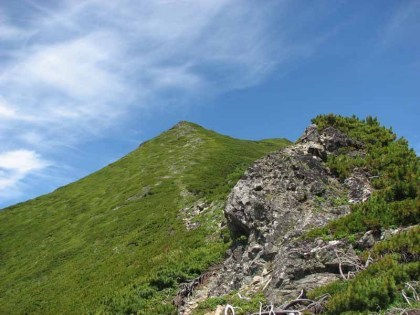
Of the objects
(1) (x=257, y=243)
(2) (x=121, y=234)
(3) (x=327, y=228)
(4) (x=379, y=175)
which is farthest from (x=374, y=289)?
(2) (x=121, y=234)

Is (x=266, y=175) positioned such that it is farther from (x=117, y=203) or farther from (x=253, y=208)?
(x=117, y=203)

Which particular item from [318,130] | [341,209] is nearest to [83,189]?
[318,130]

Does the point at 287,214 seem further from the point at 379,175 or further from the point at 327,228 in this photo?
the point at 379,175

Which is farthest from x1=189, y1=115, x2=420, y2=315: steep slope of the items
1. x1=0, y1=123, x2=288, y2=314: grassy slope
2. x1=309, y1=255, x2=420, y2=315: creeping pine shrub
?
x1=0, y1=123, x2=288, y2=314: grassy slope

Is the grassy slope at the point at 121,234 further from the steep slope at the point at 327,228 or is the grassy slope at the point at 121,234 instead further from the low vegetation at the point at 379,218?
the low vegetation at the point at 379,218

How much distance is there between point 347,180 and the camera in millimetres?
24297

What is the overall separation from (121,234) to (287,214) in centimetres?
2863

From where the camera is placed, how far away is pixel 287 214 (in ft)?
74.2

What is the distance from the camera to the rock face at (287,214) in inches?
653

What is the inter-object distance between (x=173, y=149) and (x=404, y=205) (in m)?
65.6

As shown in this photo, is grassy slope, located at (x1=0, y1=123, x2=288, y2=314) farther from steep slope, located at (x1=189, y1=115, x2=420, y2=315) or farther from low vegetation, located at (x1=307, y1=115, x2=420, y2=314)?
low vegetation, located at (x1=307, y1=115, x2=420, y2=314)

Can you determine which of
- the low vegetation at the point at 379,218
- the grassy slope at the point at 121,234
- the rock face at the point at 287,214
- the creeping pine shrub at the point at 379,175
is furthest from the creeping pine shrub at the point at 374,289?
the grassy slope at the point at 121,234

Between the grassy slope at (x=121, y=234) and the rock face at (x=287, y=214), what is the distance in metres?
4.73

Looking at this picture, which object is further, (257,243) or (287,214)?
(257,243)
